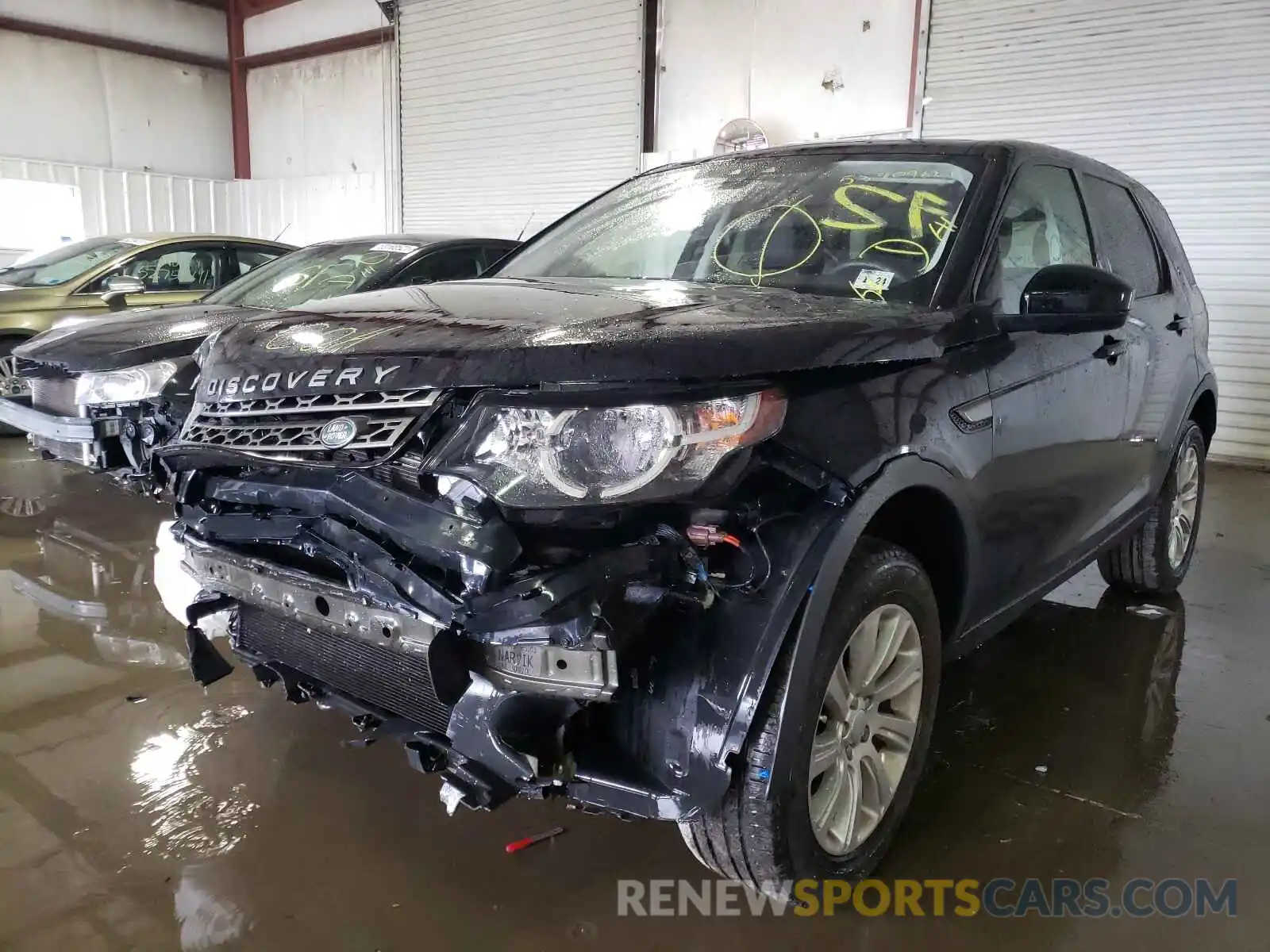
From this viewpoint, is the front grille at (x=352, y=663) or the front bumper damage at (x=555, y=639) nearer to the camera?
the front bumper damage at (x=555, y=639)

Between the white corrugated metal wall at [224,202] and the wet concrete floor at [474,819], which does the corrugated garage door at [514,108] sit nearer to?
the white corrugated metal wall at [224,202]

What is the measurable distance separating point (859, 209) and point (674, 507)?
119cm

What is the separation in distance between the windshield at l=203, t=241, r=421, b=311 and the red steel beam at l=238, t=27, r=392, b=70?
809cm

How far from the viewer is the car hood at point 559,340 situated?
1.47 meters

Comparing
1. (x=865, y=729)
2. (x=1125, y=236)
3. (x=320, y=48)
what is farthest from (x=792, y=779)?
(x=320, y=48)

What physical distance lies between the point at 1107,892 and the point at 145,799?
2.16m

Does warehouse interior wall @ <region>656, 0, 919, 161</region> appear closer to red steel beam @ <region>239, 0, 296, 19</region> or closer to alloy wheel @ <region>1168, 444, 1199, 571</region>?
alloy wheel @ <region>1168, 444, 1199, 571</region>

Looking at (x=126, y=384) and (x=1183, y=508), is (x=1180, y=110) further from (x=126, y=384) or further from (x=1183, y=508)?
(x=126, y=384)

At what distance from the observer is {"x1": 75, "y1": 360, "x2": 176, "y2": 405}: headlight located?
12.0 feet

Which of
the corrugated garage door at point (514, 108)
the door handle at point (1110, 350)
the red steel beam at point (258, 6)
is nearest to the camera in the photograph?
the door handle at point (1110, 350)

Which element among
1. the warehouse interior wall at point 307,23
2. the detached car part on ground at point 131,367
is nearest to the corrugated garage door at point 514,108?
the warehouse interior wall at point 307,23

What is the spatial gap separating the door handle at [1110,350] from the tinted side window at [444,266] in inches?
123

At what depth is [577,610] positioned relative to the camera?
1368 millimetres

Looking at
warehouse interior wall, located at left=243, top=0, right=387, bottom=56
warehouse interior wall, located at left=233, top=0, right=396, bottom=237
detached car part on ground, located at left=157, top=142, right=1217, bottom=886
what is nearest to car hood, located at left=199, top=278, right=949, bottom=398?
detached car part on ground, located at left=157, top=142, right=1217, bottom=886
